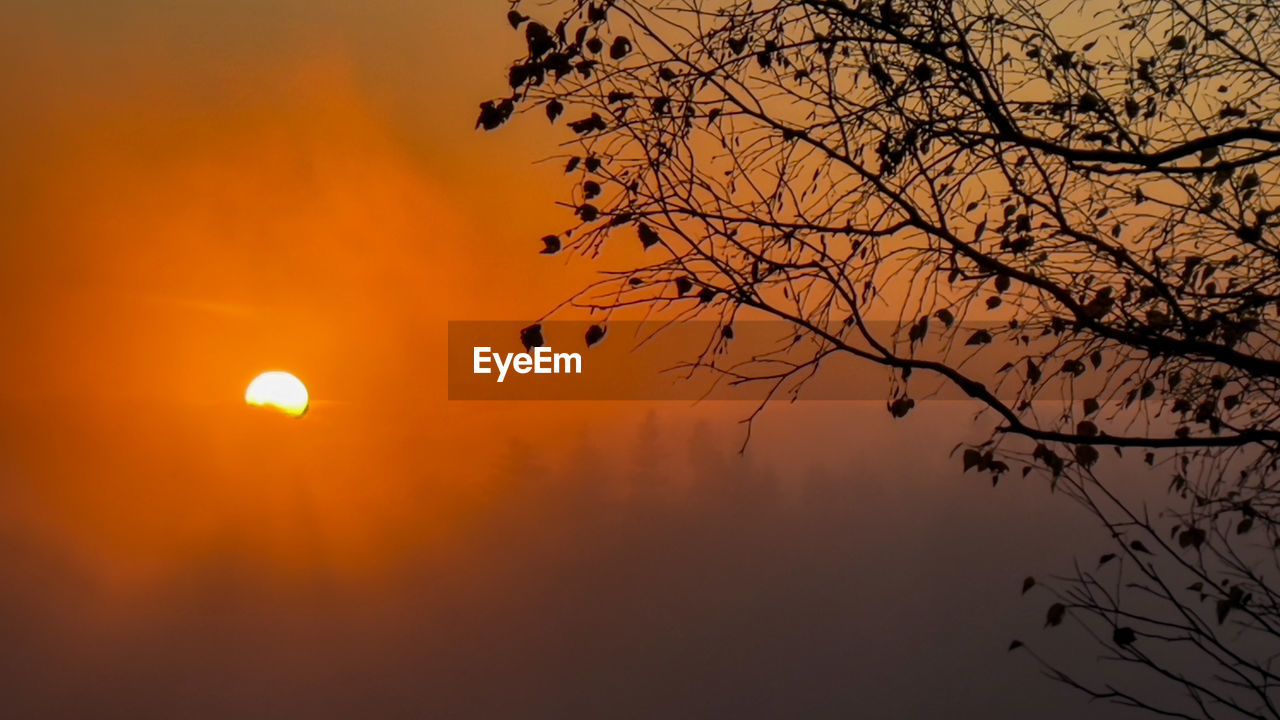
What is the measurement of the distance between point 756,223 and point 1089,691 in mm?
1971

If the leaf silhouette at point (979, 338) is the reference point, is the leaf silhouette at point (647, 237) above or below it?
above

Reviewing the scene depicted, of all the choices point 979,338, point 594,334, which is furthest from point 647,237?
point 979,338

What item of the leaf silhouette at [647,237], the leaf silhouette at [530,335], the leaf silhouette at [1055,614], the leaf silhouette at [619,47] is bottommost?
the leaf silhouette at [1055,614]

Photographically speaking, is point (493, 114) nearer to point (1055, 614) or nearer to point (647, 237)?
point (647, 237)

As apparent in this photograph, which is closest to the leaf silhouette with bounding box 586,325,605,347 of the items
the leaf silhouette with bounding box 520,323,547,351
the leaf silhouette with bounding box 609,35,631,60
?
the leaf silhouette with bounding box 520,323,547,351

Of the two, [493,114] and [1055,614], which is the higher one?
[493,114]

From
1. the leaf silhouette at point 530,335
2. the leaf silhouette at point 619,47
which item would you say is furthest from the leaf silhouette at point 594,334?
the leaf silhouette at point 619,47

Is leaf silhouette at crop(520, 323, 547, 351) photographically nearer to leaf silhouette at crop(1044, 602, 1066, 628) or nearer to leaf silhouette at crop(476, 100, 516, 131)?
leaf silhouette at crop(476, 100, 516, 131)

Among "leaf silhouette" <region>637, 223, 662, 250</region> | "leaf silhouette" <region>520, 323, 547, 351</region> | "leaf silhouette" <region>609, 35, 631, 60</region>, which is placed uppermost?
"leaf silhouette" <region>609, 35, 631, 60</region>

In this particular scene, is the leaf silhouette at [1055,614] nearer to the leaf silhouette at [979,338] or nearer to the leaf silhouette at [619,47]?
the leaf silhouette at [979,338]

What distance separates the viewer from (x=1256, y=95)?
4875mm

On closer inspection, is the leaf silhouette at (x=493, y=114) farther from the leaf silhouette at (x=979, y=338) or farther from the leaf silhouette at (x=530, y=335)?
the leaf silhouette at (x=979, y=338)

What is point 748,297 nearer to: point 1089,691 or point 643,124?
point 643,124

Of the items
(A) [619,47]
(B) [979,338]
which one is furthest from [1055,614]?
(A) [619,47]
